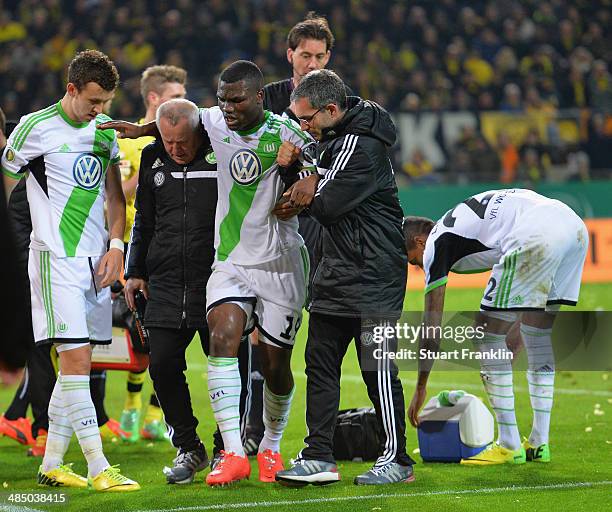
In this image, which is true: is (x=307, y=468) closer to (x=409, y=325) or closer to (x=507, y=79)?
(x=409, y=325)

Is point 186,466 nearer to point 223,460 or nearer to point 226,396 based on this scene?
point 223,460

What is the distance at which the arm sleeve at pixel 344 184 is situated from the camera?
584 centimetres

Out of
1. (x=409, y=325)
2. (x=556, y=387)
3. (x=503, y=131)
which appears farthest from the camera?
(x=503, y=131)

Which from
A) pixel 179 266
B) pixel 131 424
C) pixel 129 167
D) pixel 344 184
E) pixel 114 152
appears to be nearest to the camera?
pixel 344 184

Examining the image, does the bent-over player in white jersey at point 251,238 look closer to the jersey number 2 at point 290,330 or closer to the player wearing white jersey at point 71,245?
the jersey number 2 at point 290,330

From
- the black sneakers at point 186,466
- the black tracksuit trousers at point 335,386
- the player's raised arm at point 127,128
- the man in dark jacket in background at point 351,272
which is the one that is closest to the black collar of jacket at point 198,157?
the player's raised arm at point 127,128

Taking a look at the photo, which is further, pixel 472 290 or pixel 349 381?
pixel 472 290

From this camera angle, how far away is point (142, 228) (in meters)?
6.66

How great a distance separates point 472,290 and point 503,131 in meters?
4.82

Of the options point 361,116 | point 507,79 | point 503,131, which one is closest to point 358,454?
point 361,116

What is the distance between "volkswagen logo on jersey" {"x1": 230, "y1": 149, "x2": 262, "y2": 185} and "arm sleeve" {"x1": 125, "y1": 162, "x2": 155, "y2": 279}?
0.61m

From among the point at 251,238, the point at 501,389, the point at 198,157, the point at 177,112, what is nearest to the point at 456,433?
the point at 501,389

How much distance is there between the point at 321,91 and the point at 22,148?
1.75m

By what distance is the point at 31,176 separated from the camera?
21.1ft
